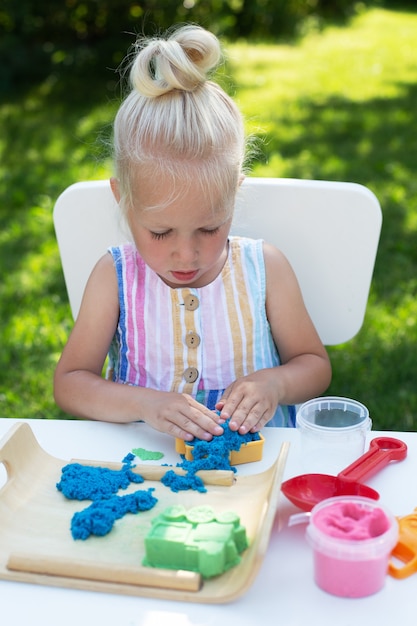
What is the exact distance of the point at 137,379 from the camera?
1.91 meters

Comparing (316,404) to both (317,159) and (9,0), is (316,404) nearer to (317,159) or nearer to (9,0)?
(317,159)

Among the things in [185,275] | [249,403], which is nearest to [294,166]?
[185,275]

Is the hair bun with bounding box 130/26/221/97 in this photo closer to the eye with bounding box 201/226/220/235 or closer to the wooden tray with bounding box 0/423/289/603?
the eye with bounding box 201/226/220/235

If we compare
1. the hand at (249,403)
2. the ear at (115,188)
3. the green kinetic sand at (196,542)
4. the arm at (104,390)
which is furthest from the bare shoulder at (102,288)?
the green kinetic sand at (196,542)

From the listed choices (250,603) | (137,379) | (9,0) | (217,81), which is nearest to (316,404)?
(250,603)

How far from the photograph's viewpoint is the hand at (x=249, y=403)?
1459 millimetres

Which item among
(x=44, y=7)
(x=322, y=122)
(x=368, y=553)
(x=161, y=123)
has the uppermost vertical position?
(x=161, y=123)

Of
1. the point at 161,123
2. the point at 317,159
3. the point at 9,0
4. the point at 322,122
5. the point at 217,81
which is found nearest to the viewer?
the point at 161,123

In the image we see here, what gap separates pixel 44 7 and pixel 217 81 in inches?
256

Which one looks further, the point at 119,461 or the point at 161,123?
the point at 161,123

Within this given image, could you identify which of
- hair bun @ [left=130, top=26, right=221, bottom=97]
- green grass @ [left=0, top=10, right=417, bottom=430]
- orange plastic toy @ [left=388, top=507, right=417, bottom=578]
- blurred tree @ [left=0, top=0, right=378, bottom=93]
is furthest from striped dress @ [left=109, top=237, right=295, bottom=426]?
blurred tree @ [left=0, top=0, right=378, bottom=93]

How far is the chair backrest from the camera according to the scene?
1.87 metres

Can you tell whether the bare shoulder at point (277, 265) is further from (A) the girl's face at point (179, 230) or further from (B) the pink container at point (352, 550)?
(B) the pink container at point (352, 550)

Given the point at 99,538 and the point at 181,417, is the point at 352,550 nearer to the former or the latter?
the point at 99,538
